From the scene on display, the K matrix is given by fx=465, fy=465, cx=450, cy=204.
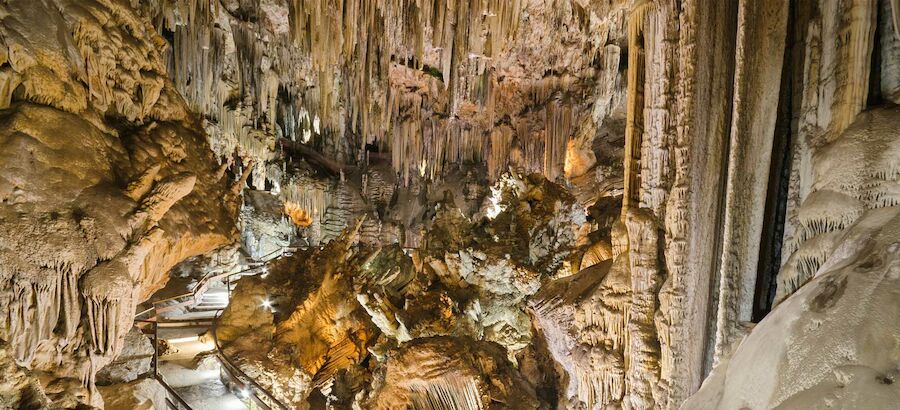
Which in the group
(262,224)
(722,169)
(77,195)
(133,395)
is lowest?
(133,395)

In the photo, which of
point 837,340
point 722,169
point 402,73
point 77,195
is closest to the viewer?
point 837,340

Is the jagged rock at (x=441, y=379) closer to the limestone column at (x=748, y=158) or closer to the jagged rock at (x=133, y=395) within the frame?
the jagged rock at (x=133, y=395)

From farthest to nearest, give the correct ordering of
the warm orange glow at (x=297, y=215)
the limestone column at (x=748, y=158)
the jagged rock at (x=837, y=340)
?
the warm orange glow at (x=297, y=215) < the limestone column at (x=748, y=158) < the jagged rock at (x=837, y=340)

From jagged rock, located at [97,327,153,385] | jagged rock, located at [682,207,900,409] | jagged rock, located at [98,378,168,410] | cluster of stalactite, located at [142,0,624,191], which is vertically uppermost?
cluster of stalactite, located at [142,0,624,191]

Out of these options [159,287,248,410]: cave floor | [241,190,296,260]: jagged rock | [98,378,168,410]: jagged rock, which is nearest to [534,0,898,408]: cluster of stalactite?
[98,378,168,410]: jagged rock

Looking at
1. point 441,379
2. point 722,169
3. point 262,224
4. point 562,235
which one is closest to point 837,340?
point 722,169

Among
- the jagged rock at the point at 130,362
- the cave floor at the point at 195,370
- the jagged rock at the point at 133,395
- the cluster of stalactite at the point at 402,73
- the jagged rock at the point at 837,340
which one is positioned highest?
the cluster of stalactite at the point at 402,73

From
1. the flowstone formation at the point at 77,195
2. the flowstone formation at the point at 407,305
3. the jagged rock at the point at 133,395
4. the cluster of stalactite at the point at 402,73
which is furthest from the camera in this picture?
the cluster of stalactite at the point at 402,73

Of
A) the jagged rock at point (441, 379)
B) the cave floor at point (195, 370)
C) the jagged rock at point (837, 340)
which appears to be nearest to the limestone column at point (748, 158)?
the jagged rock at point (837, 340)

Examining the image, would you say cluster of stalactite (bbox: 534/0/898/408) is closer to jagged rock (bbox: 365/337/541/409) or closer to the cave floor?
jagged rock (bbox: 365/337/541/409)

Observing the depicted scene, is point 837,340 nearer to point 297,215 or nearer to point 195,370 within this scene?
point 195,370

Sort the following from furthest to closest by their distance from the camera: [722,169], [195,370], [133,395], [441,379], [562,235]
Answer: [562,235] < [195,370] < [441,379] < [133,395] < [722,169]

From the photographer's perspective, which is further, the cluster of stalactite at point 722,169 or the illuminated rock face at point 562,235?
the cluster of stalactite at point 722,169

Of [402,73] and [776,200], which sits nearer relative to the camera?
[776,200]
